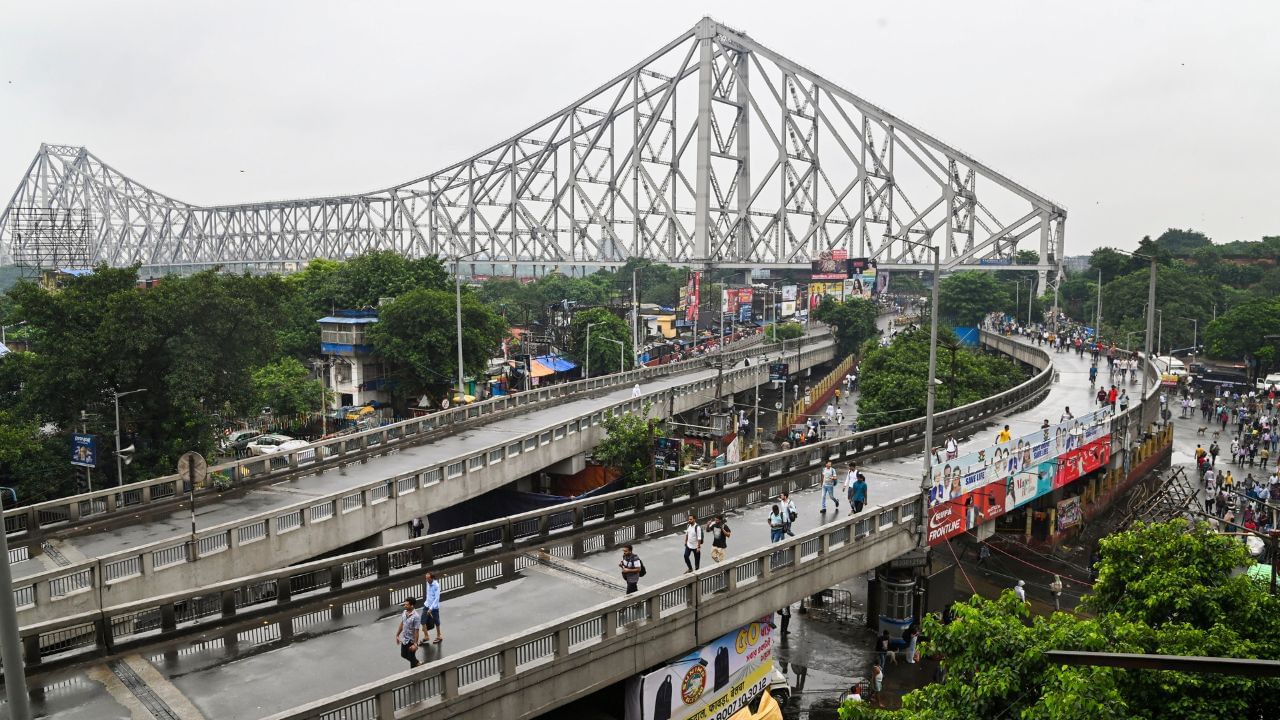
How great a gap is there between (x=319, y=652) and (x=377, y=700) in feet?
10.9

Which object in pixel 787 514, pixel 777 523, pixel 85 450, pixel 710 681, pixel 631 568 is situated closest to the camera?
pixel 631 568

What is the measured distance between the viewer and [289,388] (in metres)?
51.6

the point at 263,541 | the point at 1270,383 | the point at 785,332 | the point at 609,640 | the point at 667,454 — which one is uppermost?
the point at 785,332

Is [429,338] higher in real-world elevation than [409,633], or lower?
higher

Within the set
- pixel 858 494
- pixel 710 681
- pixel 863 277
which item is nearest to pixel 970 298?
pixel 863 277

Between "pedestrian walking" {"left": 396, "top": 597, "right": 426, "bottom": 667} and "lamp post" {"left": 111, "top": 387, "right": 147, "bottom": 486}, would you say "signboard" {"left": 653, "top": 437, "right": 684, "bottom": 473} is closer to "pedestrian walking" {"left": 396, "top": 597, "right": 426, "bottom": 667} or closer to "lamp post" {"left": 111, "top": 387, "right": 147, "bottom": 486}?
"lamp post" {"left": 111, "top": 387, "right": 147, "bottom": 486}

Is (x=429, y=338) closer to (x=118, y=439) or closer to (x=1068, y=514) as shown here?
(x=118, y=439)

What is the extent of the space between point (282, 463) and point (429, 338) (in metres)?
22.8

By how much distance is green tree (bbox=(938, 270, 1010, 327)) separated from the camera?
108625 millimetres

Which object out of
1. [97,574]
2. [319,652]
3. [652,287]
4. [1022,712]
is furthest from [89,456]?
[652,287]

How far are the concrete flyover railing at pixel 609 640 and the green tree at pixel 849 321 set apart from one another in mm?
68998

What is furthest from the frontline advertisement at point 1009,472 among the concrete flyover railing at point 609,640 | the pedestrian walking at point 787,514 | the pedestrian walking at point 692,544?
the pedestrian walking at point 692,544

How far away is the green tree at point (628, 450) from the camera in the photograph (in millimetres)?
37656

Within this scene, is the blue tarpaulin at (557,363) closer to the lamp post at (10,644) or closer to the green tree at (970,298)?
the green tree at (970,298)
